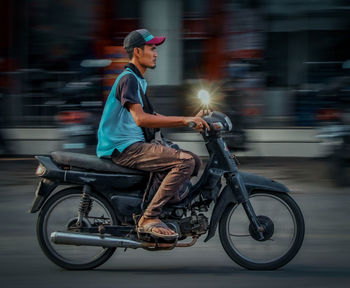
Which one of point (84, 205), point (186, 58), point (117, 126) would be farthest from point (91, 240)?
point (186, 58)

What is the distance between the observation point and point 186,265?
18.1 feet

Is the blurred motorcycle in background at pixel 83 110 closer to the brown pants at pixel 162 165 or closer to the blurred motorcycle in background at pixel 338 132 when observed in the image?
the blurred motorcycle in background at pixel 338 132

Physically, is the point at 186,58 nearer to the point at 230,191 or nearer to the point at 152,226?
the point at 230,191

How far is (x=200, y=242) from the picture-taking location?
6.30 m

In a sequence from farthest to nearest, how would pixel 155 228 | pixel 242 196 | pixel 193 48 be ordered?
pixel 193 48 < pixel 242 196 < pixel 155 228

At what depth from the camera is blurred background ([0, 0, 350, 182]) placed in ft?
37.2

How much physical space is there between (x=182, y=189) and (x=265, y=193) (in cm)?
63

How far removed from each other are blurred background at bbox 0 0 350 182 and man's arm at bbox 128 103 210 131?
589cm

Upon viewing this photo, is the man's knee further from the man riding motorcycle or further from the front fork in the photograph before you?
the front fork

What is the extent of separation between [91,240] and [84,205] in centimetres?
28

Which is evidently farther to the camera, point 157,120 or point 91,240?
point 91,240

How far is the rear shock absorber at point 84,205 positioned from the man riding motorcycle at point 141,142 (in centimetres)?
29

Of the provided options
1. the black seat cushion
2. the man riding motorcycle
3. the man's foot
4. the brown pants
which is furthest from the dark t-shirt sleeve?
the man's foot

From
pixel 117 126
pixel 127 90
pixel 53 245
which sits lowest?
pixel 53 245
